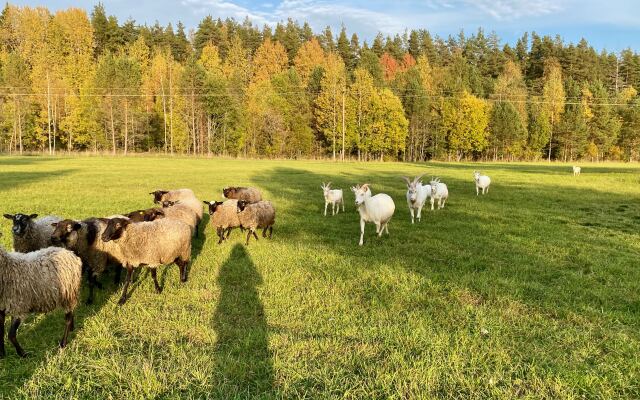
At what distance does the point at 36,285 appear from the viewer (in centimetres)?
555

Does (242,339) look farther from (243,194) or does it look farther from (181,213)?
(243,194)

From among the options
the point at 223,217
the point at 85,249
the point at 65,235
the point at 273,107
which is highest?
the point at 273,107

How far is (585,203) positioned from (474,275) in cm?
1561

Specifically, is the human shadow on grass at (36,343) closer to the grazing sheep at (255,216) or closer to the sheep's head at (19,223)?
the sheep's head at (19,223)

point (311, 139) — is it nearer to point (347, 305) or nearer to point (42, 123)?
point (42, 123)

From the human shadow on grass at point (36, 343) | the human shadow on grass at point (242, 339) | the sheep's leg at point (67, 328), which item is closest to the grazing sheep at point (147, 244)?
the human shadow on grass at point (36, 343)

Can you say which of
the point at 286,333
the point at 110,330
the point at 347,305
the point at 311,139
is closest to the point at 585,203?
the point at 347,305

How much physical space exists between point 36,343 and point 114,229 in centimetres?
256

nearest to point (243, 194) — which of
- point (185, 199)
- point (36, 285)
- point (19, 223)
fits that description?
point (185, 199)

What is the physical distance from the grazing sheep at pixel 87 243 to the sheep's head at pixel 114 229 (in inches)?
11.3

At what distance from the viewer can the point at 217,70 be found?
7950 centimetres

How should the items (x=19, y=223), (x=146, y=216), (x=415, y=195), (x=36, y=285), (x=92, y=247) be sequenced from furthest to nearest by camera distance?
(x=415, y=195), (x=146, y=216), (x=92, y=247), (x=19, y=223), (x=36, y=285)

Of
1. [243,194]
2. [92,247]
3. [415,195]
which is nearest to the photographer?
[92,247]

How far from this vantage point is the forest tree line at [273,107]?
6812cm
